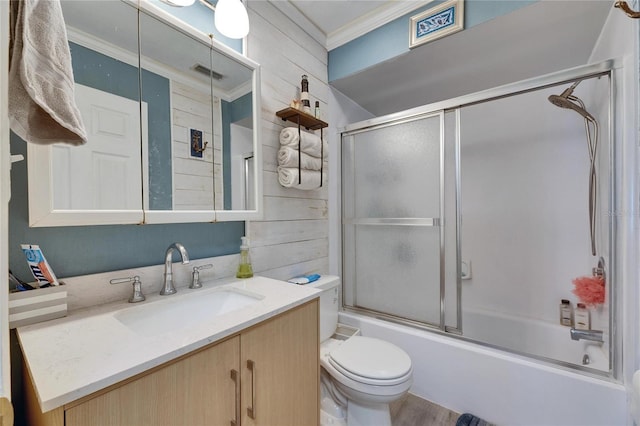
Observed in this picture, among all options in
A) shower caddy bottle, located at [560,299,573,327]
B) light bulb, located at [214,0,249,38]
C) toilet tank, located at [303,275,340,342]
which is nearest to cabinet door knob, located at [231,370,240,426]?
toilet tank, located at [303,275,340,342]

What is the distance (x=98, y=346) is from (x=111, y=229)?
489 mm

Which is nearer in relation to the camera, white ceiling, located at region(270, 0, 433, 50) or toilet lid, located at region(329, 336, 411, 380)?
toilet lid, located at region(329, 336, 411, 380)

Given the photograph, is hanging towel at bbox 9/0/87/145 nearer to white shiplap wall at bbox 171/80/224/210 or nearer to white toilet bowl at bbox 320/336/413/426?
white shiplap wall at bbox 171/80/224/210

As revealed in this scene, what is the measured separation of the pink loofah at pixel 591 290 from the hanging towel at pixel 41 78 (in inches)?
93.3

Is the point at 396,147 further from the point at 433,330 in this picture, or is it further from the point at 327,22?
the point at 433,330

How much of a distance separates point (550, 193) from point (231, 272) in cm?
241

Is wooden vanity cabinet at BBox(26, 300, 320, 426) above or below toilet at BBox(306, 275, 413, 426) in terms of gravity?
above

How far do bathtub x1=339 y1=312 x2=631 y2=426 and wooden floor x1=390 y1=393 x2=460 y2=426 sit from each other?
0.04 meters

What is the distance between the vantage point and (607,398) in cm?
122

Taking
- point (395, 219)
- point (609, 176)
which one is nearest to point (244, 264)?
point (395, 219)

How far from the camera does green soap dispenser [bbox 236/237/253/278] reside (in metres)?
1.37

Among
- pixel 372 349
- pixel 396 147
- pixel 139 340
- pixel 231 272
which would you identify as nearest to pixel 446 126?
pixel 396 147

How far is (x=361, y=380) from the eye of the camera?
124 centimetres

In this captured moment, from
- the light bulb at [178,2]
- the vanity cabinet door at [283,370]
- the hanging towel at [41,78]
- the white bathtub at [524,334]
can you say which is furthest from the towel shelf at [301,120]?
the white bathtub at [524,334]
